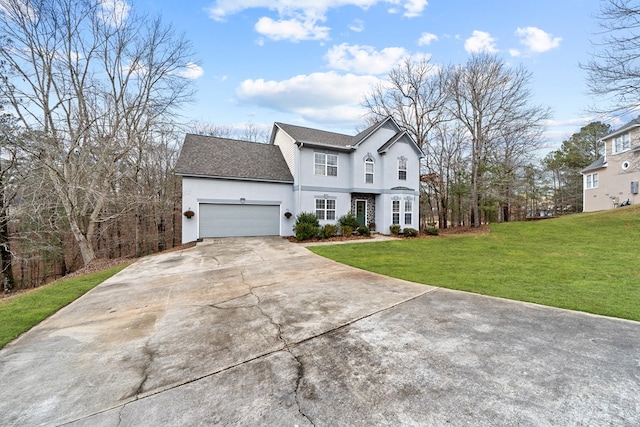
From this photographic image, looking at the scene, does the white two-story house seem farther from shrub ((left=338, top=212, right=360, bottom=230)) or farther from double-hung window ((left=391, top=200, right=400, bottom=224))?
shrub ((left=338, top=212, right=360, bottom=230))

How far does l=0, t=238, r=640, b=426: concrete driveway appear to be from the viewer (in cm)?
220

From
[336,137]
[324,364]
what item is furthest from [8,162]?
[336,137]

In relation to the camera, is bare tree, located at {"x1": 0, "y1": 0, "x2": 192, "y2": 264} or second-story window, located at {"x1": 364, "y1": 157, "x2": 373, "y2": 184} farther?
second-story window, located at {"x1": 364, "y1": 157, "x2": 373, "y2": 184}

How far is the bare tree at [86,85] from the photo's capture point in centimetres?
1028

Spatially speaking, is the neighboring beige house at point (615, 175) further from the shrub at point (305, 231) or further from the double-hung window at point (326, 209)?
the shrub at point (305, 231)

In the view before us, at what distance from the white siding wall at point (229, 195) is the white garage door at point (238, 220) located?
1.02ft

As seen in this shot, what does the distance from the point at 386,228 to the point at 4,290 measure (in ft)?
67.1

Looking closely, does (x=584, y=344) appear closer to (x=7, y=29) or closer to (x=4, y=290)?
(x=7, y=29)

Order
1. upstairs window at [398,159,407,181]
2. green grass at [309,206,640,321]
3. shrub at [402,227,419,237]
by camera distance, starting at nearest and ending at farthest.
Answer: green grass at [309,206,640,321] < shrub at [402,227,419,237] < upstairs window at [398,159,407,181]

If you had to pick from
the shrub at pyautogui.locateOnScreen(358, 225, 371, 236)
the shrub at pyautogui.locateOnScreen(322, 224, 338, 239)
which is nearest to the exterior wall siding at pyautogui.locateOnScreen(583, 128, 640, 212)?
the shrub at pyautogui.locateOnScreen(358, 225, 371, 236)

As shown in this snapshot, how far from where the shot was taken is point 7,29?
992 centimetres

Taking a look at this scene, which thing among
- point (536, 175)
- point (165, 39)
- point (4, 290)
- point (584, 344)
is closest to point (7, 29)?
point (165, 39)

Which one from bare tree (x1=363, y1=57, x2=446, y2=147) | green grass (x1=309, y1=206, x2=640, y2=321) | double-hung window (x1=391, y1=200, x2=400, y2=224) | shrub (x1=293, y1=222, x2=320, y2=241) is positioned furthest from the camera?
bare tree (x1=363, y1=57, x2=446, y2=147)

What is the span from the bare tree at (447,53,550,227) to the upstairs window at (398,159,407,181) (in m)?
6.30
